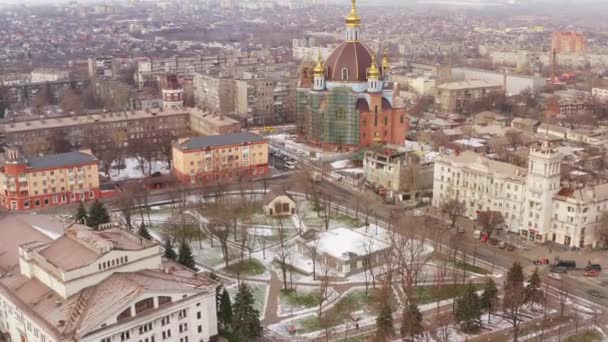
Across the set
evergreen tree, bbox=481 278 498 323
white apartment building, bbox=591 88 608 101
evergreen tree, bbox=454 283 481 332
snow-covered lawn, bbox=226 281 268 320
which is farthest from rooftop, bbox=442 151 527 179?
white apartment building, bbox=591 88 608 101

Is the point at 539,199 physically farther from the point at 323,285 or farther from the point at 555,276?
the point at 323,285

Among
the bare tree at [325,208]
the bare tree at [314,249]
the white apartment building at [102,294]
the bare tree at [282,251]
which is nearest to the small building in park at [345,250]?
the bare tree at [314,249]

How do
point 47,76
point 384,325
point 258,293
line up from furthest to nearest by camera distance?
point 47,76, point 258,293, point 384,325

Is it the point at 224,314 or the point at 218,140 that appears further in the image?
the point at 218,140

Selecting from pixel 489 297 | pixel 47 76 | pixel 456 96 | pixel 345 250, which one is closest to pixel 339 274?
pixel 345 250

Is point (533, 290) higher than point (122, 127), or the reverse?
point (122, 127)

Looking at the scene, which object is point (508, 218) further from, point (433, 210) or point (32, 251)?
point (32, 251)

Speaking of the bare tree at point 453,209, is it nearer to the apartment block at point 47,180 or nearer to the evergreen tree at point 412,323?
the evergreen tree at point 412,323

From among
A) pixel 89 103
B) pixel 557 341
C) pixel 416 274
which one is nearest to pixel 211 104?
pixel 89 103
